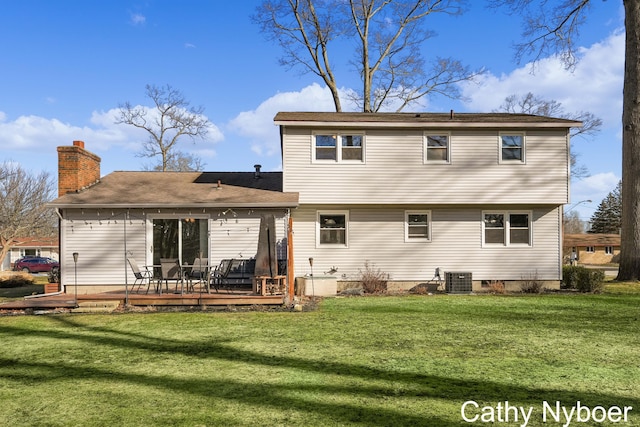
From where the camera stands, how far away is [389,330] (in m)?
9.48

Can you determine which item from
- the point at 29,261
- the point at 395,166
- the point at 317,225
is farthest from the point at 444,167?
the point at 29,261

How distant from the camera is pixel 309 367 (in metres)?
6.71

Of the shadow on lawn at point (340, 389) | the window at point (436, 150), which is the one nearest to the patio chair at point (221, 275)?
the shadow on lawn at point (340, 389)

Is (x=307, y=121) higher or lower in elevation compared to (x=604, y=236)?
higher

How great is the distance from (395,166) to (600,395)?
38.4 ft

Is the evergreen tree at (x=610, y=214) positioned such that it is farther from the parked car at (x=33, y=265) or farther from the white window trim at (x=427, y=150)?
the parked car at (x=33, y=265)

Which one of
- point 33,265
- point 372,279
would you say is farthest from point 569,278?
point 33,265

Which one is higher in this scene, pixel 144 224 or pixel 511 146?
pixel 511 146

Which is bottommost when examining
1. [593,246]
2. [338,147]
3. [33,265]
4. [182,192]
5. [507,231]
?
[33,265]

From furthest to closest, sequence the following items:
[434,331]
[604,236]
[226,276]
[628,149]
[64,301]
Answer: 1. [604,236]
2. [628,149]
3. [226,276]
4. [64,301]
5. [434,331]

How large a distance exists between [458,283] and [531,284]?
104 inches

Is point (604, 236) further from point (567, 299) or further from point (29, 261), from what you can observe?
point (29, 261)

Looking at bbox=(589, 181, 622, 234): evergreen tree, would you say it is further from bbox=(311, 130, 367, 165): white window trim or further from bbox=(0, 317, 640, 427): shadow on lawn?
bbox=(0, 317, 640, 427): shadow on lawn

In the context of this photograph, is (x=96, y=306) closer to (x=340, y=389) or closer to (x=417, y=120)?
(x=340, y=389)
